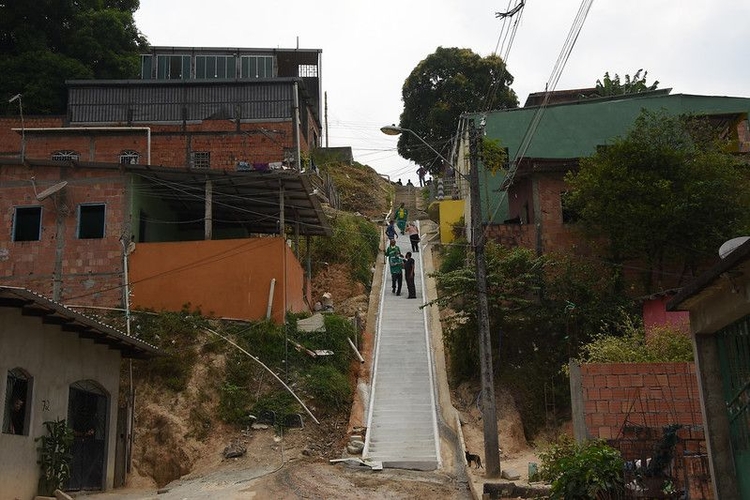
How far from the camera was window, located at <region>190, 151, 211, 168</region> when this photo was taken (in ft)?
122

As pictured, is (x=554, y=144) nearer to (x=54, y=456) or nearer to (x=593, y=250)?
(x=593, y=250)

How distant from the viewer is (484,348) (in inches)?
681

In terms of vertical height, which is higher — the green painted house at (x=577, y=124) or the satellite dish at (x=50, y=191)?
the green painted house at (x=577, y=124)

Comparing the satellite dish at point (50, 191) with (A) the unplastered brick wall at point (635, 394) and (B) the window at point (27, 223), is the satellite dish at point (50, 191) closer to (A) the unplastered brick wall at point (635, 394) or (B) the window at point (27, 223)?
(B) the window at point (27, 223)

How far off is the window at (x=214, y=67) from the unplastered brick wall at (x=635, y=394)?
1511 inches

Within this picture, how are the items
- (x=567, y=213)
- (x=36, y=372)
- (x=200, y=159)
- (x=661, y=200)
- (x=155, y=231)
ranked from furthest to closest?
(x=200, y=159) → (x=567, y=213) → (x=155, y=231) → (x=661, y=200) → (x=36, y=372)

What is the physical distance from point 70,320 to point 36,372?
114 cm

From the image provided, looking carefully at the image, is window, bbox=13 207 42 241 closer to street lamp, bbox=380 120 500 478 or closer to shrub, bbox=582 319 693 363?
street lamp, bbox=380 120 500 478

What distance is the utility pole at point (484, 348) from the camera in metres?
16.5

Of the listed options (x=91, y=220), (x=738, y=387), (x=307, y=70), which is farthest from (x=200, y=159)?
(x=738, y=387)

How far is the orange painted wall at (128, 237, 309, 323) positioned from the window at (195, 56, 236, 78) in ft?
86.9

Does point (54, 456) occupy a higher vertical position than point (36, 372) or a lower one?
lower

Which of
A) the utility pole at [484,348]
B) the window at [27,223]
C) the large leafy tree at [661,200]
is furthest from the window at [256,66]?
the utility pole at [484,348]

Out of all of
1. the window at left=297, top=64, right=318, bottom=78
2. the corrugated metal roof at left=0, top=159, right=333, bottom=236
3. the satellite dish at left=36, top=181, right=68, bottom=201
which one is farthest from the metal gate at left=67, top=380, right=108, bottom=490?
the window at left=297, top=64, right=318, bottom=78
